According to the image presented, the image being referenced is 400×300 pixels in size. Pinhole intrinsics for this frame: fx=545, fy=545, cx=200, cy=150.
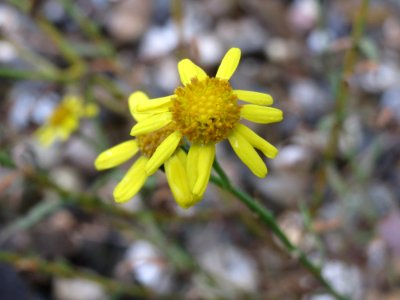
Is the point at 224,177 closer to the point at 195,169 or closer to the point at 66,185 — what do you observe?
the point at 195,169

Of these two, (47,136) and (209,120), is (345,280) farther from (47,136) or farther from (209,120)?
(47,136)

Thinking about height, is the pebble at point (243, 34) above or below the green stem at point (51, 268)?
above

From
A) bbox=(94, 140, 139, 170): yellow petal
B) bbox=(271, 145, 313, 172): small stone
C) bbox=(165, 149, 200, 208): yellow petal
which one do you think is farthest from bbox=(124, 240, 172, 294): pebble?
bbox=(165, 149, 200, 208): yellow petal

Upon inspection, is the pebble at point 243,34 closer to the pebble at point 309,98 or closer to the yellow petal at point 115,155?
the pebble at point 309,98

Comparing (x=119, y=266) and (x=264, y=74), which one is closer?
(x=119, y=266)

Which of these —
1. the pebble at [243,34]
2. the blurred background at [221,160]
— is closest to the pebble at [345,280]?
the blurred background at [221,160]

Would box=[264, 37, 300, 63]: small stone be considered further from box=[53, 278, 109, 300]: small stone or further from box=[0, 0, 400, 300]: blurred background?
box=[53, 278, 109, 300]: small stone

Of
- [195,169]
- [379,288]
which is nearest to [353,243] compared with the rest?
[379,288]
